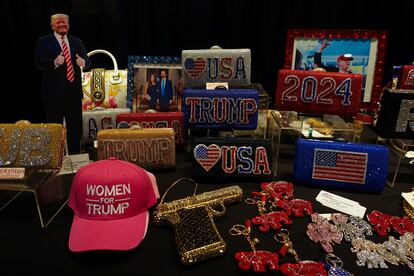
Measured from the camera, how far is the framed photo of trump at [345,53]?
1.83 metres

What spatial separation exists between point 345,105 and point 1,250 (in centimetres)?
130

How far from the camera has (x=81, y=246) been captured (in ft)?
3.16

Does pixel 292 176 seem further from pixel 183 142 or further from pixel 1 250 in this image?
pixel 1 250

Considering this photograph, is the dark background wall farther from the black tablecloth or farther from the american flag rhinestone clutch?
the black tablecloth

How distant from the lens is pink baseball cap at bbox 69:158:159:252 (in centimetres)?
98

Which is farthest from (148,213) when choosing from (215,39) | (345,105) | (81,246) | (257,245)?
(215,39)

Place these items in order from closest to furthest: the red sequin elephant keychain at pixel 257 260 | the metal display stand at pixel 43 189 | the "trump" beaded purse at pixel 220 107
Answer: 1. the red sequin elephant keychain at pixel 257 260
2. the metal display stand at pixel 43 189
3. the "trump" beaded purse at pixel 220 107

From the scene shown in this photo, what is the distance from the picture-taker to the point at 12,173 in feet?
3.80

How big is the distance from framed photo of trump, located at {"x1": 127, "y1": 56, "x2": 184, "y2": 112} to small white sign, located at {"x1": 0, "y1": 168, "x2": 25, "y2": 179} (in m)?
0.66

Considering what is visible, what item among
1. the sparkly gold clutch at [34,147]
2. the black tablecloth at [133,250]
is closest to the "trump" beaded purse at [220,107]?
the black tablecloth at [133,250]

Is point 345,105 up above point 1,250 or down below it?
above

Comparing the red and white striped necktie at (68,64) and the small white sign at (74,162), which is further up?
the red and white striped necktie at (68,64)

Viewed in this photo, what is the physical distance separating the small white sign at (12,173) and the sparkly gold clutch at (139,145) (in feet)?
0.95

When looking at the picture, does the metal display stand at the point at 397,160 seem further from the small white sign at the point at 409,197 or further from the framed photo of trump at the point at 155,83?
the framed photo of trump at the point at 155,83
